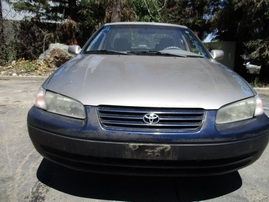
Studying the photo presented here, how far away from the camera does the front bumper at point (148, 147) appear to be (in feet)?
6.22

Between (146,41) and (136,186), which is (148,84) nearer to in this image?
(136,186)

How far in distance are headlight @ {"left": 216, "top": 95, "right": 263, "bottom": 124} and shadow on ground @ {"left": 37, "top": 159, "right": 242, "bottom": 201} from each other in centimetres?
72

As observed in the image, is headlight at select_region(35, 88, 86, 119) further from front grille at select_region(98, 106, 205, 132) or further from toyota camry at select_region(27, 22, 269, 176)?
front grille at select_region(98, 106, 205, 132)

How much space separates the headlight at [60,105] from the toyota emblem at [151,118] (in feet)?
1.50

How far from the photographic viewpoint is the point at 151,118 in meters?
1.93

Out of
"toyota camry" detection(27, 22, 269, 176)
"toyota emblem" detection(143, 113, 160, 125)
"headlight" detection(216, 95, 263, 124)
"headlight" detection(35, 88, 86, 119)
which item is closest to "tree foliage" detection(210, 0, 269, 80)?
"headlight" detection(216, 95, 263, 124)

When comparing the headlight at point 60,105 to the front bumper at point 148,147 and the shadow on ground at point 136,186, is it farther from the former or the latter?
the shadow on ground at point 136,186

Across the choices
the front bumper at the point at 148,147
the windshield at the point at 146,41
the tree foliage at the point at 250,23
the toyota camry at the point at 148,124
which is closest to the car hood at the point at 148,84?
the toyota camry at the point at 148,124

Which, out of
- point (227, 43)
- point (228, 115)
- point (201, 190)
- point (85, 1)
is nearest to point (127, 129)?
point (228, 115)

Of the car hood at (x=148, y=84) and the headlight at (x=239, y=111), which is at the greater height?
the car hood at (x=148, y=84)

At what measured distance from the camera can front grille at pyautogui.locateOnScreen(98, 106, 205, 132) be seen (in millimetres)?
1926

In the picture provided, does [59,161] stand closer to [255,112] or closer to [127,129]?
[127,129]

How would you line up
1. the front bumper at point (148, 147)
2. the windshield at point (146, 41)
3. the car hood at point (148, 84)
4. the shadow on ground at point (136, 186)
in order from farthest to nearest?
the windshield at point (146, 41)
the shadow on ground at point (136, 186)
the car hood at point (148, 84)
the front bumper at point (148, 147)

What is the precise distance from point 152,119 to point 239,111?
2.35 ft
